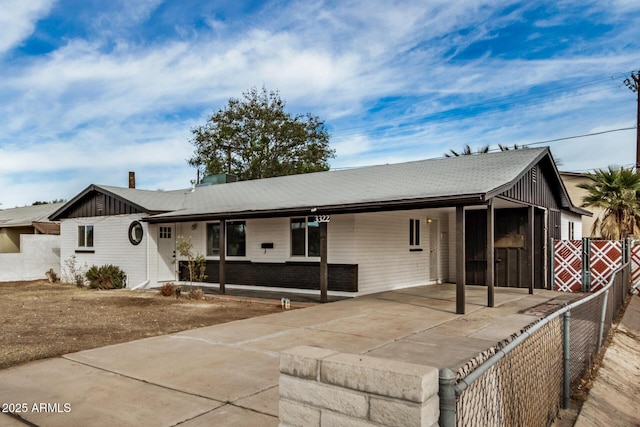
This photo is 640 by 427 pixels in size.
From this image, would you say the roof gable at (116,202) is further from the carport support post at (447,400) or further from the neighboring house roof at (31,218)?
the carport support post at (447,400)

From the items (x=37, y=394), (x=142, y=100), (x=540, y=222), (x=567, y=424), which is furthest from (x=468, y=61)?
(x=37, y=394)

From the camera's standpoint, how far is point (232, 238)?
15953 mm

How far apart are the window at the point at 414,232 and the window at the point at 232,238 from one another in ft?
18.4

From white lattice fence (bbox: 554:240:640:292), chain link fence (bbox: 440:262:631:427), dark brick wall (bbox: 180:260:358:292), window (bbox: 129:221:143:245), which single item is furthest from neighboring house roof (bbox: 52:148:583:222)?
chain link fence (bbox: 440:262:631:427)

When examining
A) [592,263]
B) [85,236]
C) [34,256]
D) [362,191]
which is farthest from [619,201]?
[34,256]

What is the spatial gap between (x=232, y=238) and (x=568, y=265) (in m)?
10.9

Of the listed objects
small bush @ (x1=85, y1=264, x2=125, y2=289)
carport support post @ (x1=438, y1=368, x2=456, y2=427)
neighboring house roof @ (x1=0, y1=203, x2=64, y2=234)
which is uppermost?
neighboring house roof @ (x1=0, y1=203, x2=64, y2=234)

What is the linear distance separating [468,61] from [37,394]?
21.6 m

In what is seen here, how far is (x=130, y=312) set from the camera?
10867 mm

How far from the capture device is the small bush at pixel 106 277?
16.5 m

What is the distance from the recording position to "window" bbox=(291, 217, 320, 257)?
45.4 ft

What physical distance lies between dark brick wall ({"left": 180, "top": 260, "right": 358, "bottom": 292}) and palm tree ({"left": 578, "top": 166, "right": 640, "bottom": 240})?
1210cm

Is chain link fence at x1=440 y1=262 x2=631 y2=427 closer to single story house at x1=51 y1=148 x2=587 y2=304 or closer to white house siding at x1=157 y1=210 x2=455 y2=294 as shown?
single story house at x1=51 y1=148 x2=587 y2=304

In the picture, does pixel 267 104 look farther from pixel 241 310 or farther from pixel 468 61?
pixel 241 310
